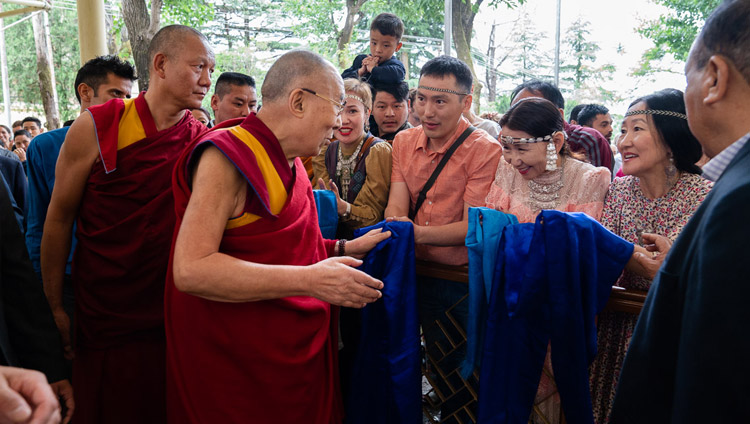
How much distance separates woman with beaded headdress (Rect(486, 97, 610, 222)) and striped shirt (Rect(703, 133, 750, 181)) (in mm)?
1151

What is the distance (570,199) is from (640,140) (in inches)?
15.0

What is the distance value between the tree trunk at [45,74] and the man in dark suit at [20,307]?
40.9 feet

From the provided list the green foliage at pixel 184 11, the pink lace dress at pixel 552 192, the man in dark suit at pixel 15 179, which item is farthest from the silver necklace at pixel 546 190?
the green foliage at pixel 184 11

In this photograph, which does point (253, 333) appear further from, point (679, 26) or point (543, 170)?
point (679, 26)

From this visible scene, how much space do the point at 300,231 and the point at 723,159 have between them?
123cm

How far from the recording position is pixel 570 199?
2199 millimetres

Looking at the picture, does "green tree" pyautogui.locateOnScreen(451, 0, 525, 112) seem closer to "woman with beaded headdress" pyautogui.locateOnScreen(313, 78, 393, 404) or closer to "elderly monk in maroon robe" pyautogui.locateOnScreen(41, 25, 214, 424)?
"woman with beaded headdress" pyautogui.locateOnScreen(313, 78, 393, 404)

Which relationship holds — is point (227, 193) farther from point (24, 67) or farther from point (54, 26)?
point (24, 67)

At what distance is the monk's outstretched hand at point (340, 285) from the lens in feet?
4.78

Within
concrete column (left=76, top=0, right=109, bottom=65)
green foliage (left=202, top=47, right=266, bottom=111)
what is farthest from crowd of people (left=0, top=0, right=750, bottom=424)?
green foliage (left=202, top=47, right=266, bottom=111)

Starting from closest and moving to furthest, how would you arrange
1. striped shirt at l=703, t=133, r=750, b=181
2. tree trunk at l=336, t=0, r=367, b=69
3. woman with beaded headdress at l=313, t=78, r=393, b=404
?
striped shirt at l=703, t=133, r=750, b=181 < woman with beaded headdress at l=313, t=78, r=393, b=404 < tree trunk at l=336, t=0, r=367, b=69

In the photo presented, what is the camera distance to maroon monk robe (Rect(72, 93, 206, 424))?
2.14 m

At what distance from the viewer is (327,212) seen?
2340 millimetres

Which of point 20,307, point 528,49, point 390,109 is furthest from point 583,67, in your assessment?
point 20,307
